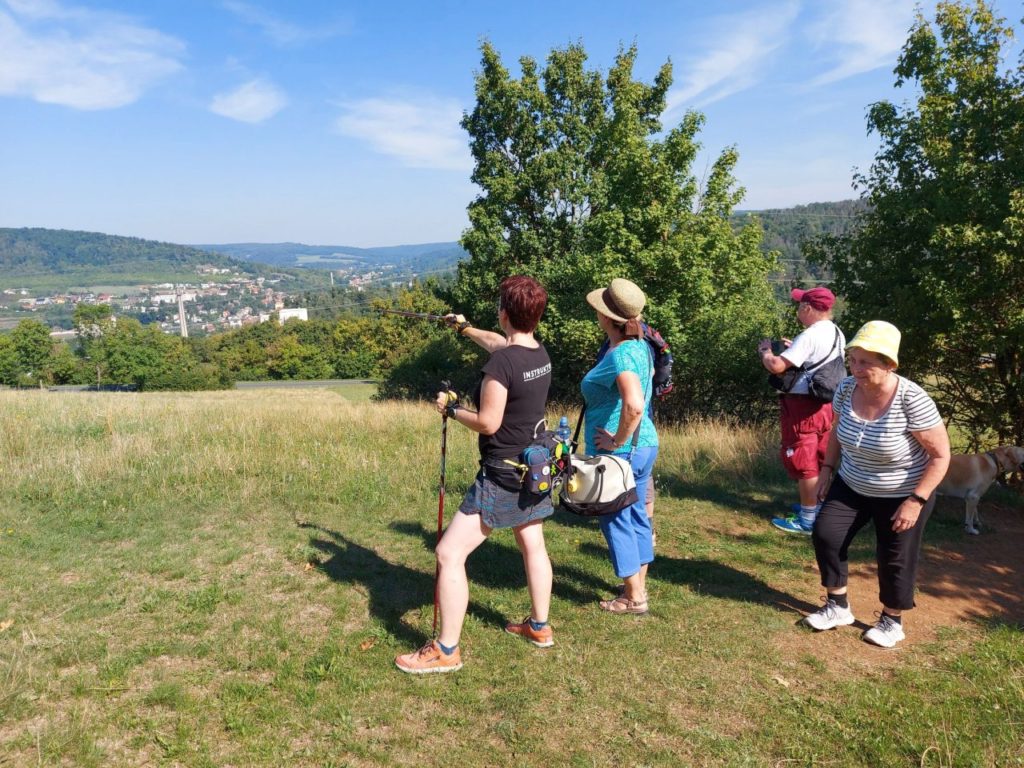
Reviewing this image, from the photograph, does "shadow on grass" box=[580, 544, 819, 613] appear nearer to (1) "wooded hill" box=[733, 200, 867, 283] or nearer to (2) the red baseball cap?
(2) the red baseball cap

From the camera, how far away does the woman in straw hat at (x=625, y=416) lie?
3600 mm

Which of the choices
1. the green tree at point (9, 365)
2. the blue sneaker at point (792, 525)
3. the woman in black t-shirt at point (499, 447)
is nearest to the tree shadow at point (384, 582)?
the woman in black t-shirt at point (499, 447)

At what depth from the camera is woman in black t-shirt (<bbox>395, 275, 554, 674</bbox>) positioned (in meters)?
3.23

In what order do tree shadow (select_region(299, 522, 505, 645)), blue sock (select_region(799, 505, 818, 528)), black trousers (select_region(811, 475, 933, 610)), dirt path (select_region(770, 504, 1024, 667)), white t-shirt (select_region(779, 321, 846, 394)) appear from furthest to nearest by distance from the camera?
blue sock (select_region(799, 505, 818, 528))
white t-shirt (select_region(779, 321, 846, 394))
tree shadow (select_region(299, 522, 505, 645))
dirt path (select_region(770, 504, 1024, 667))
black trousers (select_region(811, 475, 933, 610))

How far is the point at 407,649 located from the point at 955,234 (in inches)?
237

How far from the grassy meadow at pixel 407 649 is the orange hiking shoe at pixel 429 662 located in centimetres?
7

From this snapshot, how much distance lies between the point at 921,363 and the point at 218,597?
7.06 m

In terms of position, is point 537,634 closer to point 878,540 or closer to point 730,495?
point 878,540

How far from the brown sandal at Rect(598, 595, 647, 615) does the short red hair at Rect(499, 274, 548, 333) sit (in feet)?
6.44

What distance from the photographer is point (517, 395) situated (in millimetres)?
3275

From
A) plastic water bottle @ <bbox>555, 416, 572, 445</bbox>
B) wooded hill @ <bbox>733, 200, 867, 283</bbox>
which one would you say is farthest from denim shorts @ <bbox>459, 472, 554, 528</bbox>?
wooded hill @ <bbox>733, 200, 867, 283</bbox>

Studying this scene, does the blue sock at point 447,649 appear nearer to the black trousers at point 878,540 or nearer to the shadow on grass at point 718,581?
the shadow on grass at point 718,581

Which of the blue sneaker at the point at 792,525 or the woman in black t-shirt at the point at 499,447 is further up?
the woman in black t-shirt at the point at 499,447

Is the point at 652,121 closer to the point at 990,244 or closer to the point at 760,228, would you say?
the point at 760,228
